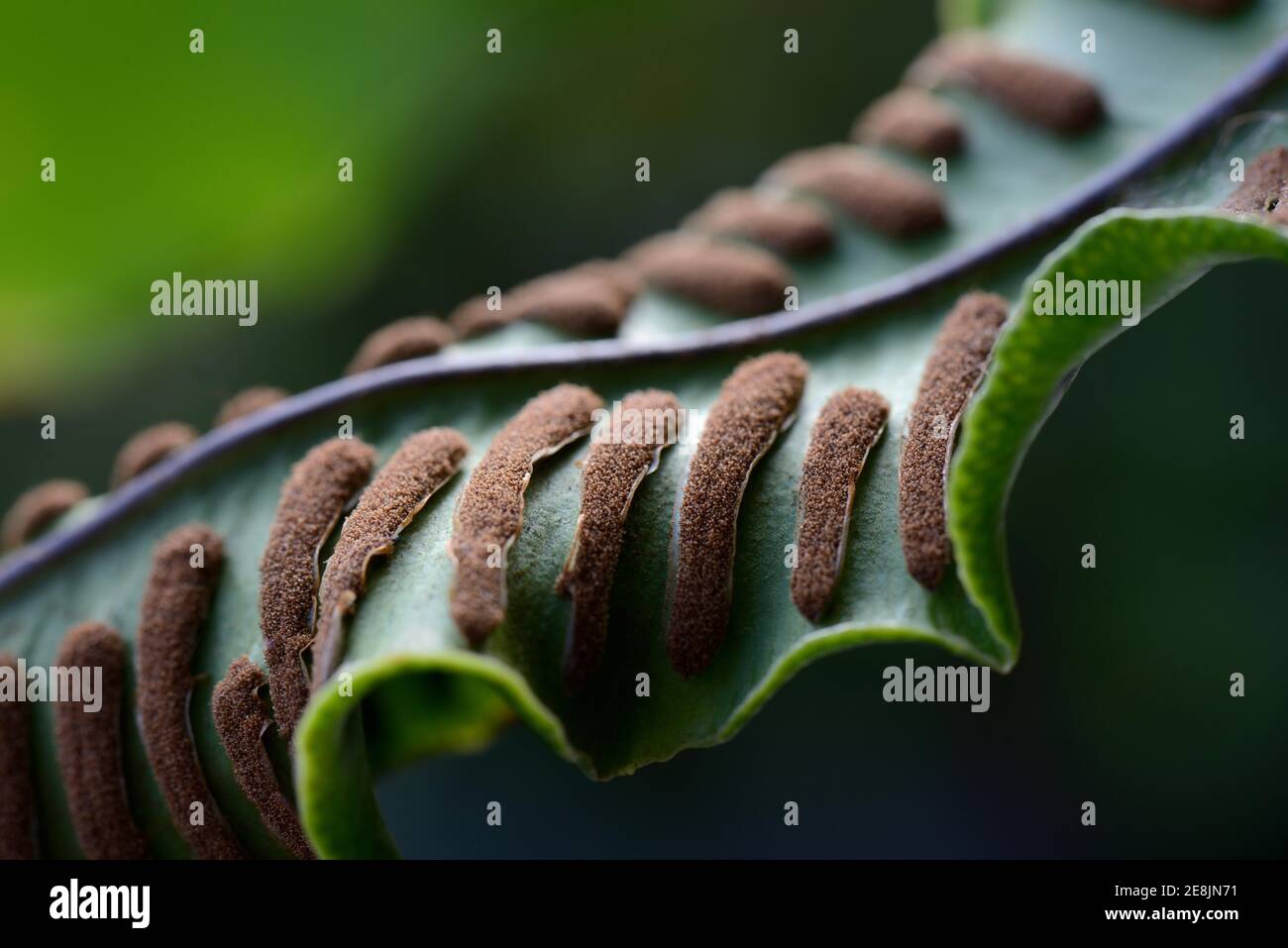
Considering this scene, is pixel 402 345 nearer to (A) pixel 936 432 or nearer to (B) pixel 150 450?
(B) pixel 150 450

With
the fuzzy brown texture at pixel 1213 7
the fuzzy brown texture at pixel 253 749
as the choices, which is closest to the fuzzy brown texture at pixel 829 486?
the fuzzy brown texture at pixel 253 749

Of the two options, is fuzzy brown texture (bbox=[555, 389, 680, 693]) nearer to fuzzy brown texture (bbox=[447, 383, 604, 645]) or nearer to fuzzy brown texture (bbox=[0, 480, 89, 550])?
fuzzy brown texture (bbox=[447, 383, 604, 645])

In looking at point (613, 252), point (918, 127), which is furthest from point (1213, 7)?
point (613, 252)

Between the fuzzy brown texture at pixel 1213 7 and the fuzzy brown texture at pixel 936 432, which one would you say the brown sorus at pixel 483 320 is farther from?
the fuzzy brown texture at pixel 1213 7

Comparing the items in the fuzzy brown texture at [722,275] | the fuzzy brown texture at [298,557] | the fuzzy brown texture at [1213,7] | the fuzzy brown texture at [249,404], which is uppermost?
the fuzzy brown texture at [1213,7]

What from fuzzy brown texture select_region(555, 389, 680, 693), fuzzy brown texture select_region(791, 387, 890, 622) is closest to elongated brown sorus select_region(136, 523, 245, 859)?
fuzzy brown texture select_region(555, 389, 680, 693)
